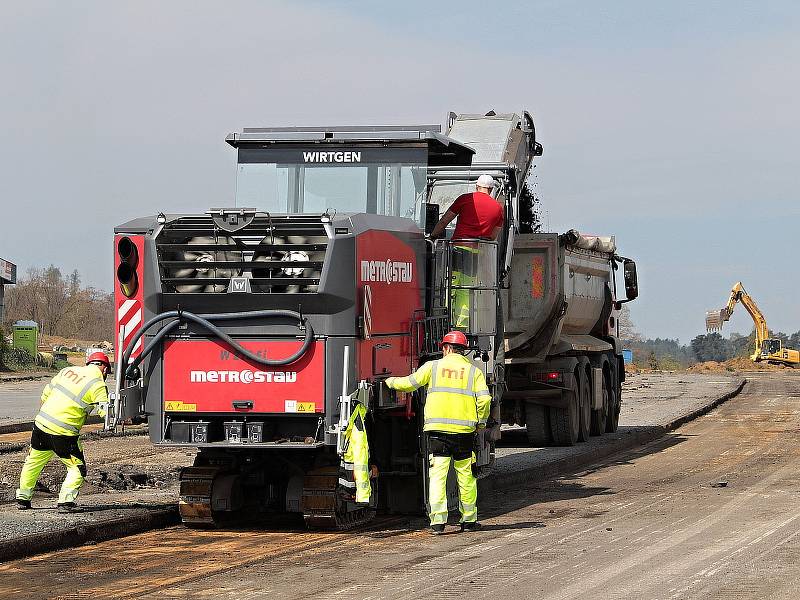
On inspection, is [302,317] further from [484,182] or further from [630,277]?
[630,277]

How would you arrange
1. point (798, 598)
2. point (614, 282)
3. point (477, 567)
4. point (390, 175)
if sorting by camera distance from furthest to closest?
point (614, 282), point (390, 175), point (477, 567), point (798, 598)

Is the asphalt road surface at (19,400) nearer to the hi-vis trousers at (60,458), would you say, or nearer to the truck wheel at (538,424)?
the truck wheel at (538,424)

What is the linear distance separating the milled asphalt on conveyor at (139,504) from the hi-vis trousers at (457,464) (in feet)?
8.53

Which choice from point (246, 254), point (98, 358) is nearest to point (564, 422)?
point (98, 358)

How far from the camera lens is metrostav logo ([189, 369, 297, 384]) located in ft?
37.7

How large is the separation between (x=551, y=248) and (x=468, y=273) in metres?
6.81

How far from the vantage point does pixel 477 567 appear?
9953 mm

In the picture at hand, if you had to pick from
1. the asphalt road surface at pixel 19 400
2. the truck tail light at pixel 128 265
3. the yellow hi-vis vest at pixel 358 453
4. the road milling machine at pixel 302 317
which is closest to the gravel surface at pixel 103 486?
the road milling machine at pixel 302 317

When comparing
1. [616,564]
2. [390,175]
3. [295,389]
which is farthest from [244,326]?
[616,564]

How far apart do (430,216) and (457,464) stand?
2.69 m

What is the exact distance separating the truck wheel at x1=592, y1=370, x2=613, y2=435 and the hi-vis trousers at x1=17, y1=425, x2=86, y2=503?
12773 millimetres

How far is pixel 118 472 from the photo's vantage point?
52.0ft

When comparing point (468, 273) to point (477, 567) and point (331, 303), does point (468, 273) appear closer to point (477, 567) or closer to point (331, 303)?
point (331, 303)

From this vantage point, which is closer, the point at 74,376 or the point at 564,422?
the point at 74,376
